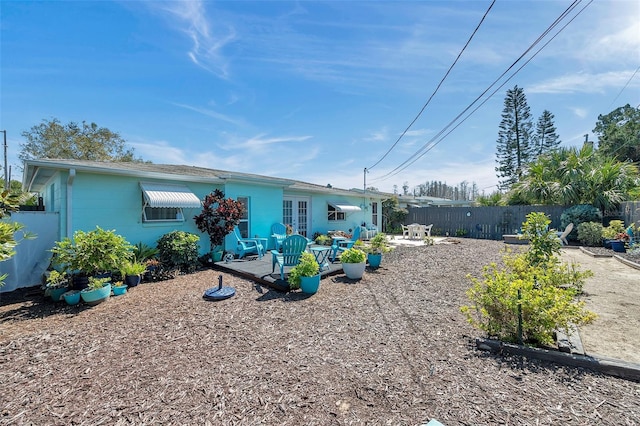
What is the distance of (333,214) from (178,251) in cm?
908

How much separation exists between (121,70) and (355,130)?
37.0ft

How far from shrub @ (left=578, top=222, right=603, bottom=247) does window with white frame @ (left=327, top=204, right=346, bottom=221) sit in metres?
11.9

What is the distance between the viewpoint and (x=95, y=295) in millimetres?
5406

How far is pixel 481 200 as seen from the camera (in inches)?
880

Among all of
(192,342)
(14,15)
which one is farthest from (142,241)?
(14,15)

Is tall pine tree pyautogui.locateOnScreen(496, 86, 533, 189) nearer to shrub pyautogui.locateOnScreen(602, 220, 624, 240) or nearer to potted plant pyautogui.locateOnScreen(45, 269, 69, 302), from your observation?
shrub pyautogui.locateOnScreen(602, 220, 624, 240)

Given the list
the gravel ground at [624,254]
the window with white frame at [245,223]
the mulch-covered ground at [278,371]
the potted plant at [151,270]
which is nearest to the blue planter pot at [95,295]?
the mulch-covered ground at [278,371]

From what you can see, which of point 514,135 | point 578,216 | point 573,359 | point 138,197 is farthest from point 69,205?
point 514,135

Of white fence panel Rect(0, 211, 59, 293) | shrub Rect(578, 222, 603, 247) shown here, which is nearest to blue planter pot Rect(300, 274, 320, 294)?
white fence panel Rect(0, 211, 59, 293)

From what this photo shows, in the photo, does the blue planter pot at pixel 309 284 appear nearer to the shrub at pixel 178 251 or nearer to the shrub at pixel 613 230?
the shrub at pixel 178 251

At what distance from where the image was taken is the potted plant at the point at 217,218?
8570 mm

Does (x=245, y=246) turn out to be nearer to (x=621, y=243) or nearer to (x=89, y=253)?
(x=89, y=253)

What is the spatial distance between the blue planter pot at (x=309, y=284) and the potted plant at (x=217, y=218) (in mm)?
3916

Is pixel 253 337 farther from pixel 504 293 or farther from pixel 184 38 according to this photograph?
pixel 184 38
